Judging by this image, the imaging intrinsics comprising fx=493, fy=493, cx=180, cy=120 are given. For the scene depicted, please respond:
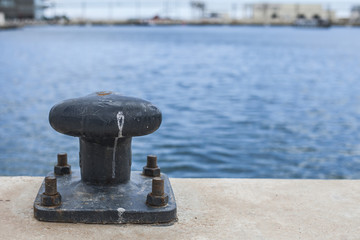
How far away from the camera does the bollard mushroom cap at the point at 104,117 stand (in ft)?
9.26

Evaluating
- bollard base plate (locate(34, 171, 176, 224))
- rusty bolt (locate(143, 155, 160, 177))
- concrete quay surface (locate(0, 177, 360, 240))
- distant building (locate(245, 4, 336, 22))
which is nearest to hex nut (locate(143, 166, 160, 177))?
rusty bolt (locate(143, 155, 160, 177))

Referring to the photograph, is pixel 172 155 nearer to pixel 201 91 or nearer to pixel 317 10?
pixel 201 91

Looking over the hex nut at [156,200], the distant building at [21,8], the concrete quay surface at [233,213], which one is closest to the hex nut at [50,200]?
the concrete quay surface at [233,213]

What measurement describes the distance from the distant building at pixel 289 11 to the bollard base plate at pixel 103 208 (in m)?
193

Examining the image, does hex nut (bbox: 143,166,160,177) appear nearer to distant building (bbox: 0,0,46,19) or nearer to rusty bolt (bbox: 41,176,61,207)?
rusty bolt (bbox: 41,176,61,207)

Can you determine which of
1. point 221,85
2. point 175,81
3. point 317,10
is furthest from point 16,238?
point 317,10

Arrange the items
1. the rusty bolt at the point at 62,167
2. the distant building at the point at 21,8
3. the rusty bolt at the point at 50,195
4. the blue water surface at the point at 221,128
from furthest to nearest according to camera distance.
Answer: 1. the distant building at the point at 21,8
2. the blue water surface at the point at 221,128
3. the rusty bolt at the point at 62,167
4. the rusty bolt at the point at 50,195

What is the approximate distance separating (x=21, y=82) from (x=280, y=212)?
2057 centimetres

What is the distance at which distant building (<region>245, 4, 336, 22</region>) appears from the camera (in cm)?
18888

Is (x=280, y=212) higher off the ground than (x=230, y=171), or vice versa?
(x=280, y=212)

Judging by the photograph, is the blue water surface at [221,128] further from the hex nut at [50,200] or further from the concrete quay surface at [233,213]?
the hex nut at [50,200]

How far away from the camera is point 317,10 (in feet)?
624

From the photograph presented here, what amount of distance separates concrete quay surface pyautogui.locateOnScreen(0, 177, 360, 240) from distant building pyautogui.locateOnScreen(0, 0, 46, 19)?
5234 inches

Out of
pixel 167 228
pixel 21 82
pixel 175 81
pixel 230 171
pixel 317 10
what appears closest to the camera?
pixel 167 228
